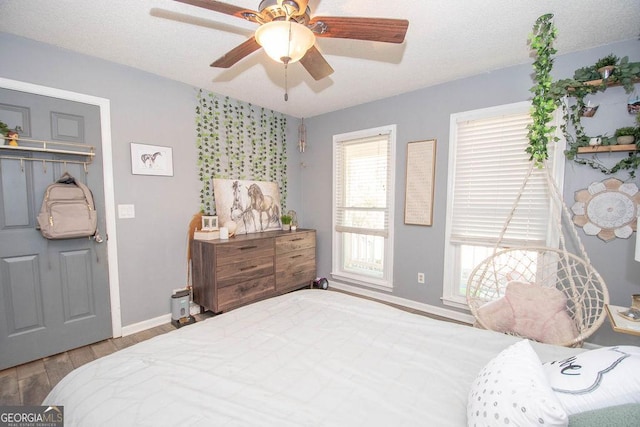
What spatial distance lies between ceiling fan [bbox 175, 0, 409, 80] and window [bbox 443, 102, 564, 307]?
173 cm

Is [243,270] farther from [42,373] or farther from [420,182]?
[420,182]

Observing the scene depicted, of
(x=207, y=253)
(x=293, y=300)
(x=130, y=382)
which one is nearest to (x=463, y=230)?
(x=293, y=300)

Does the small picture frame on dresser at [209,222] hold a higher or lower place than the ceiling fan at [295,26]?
lower

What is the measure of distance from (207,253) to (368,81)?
244 centimetres

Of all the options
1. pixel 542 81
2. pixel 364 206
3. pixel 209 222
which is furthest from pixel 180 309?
pixel 542 81

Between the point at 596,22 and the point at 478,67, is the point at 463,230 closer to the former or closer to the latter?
the point at 478,67

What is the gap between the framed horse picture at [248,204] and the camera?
3.12m

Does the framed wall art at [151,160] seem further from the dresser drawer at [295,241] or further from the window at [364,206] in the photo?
the window at [364,206]

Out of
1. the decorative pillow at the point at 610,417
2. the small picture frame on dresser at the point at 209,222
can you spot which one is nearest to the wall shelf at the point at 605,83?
the decorative pillow at the point at 610,417

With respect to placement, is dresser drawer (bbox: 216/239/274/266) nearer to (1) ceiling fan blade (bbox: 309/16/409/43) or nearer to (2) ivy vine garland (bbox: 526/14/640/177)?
(1) ceiling fan blade (bbox: 309/16/409/43)

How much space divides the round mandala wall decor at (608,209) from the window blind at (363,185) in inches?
67.5

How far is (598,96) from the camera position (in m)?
2.11

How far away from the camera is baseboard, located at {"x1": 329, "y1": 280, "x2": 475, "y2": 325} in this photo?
2.78 metres

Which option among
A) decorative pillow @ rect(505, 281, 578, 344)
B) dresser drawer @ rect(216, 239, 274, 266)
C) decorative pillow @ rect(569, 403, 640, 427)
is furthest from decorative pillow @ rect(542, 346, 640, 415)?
dresser drawer @ rect(216, 239, 274, 266)
